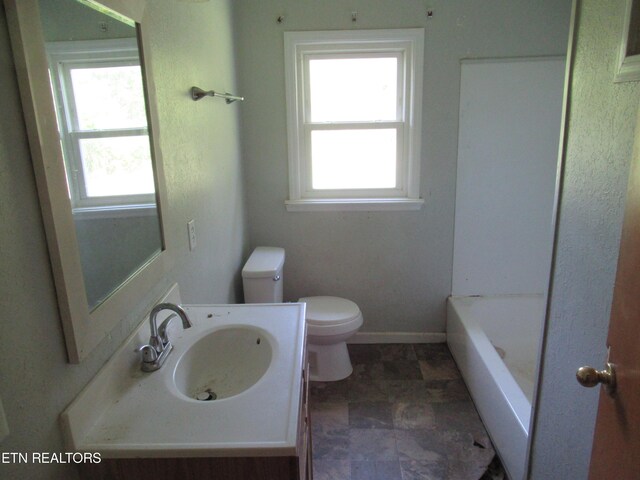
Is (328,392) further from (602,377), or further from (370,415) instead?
(602,377)

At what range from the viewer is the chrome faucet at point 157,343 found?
1182 mm

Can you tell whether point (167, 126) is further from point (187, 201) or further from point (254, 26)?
point (254, 26)

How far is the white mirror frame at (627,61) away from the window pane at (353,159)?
5.87ft

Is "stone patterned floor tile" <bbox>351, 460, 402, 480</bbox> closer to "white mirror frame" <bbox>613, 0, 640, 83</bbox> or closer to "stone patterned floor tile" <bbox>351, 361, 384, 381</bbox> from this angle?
"stone patterned floor tile" <bbox>351, 361, 384, 381</bbox>

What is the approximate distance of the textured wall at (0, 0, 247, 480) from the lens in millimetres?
749

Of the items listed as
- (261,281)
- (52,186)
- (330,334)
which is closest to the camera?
(52,186)

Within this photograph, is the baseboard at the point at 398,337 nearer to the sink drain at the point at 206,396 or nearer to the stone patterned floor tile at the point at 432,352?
the stone patterned floor tile at the point at 432,352

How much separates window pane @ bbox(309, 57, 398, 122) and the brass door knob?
2.12m

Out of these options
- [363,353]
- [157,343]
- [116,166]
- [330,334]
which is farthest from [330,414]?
[116,166]

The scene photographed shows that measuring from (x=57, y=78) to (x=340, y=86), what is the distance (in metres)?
2.06

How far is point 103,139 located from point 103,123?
4 centimetres

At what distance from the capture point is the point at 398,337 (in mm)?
3014

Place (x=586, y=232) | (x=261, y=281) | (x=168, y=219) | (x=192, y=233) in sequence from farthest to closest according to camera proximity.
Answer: (x=261, y=281), (x=192, y=233), (x=168, y=219), (x=586, y=232)

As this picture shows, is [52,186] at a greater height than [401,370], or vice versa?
[52,186]
